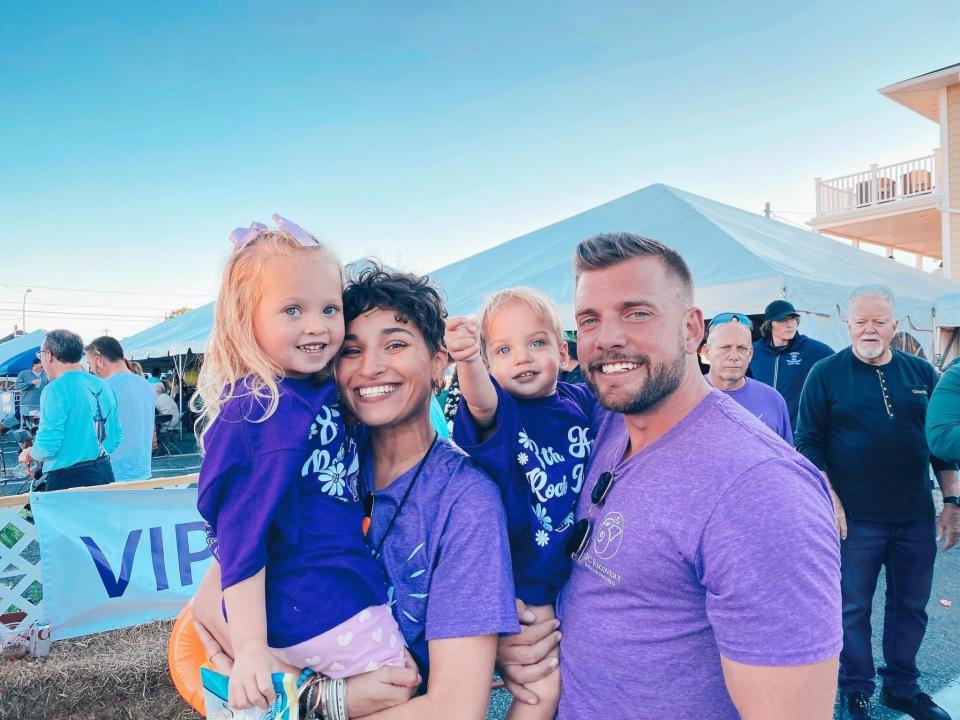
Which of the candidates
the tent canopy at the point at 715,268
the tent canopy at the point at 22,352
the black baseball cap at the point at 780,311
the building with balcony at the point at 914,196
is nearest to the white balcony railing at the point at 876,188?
the building with balcony at the point at 914,196

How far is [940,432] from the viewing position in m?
3.03

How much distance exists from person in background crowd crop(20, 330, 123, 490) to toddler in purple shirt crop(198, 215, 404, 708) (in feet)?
13.6

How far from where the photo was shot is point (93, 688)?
358 centimetres

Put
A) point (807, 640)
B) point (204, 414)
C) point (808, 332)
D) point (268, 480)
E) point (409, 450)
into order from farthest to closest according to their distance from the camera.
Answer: point (808, 332), point (204, 414), point (409, 450), point (268, 480), point (807, 640)

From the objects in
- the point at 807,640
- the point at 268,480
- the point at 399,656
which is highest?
the point at 268,480

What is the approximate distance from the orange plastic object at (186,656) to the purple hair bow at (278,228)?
1.13 meters

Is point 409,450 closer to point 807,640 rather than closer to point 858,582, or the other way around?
point 807,640

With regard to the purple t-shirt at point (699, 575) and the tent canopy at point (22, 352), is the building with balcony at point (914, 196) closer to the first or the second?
the purple t-shirt at point (699, 575)

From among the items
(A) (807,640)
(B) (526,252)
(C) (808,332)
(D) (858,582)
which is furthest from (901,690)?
(B) (526,252)

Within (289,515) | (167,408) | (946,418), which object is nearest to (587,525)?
(289,515)

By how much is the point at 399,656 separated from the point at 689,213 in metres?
8.79

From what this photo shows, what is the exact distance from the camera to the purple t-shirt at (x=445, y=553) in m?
1.43

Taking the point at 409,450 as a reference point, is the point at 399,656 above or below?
below

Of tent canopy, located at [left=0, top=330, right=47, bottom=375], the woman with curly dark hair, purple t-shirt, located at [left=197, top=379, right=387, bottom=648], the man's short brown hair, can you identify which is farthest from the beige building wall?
tent canopy, located at [left=0, top=330, right=47, bottom=375]
